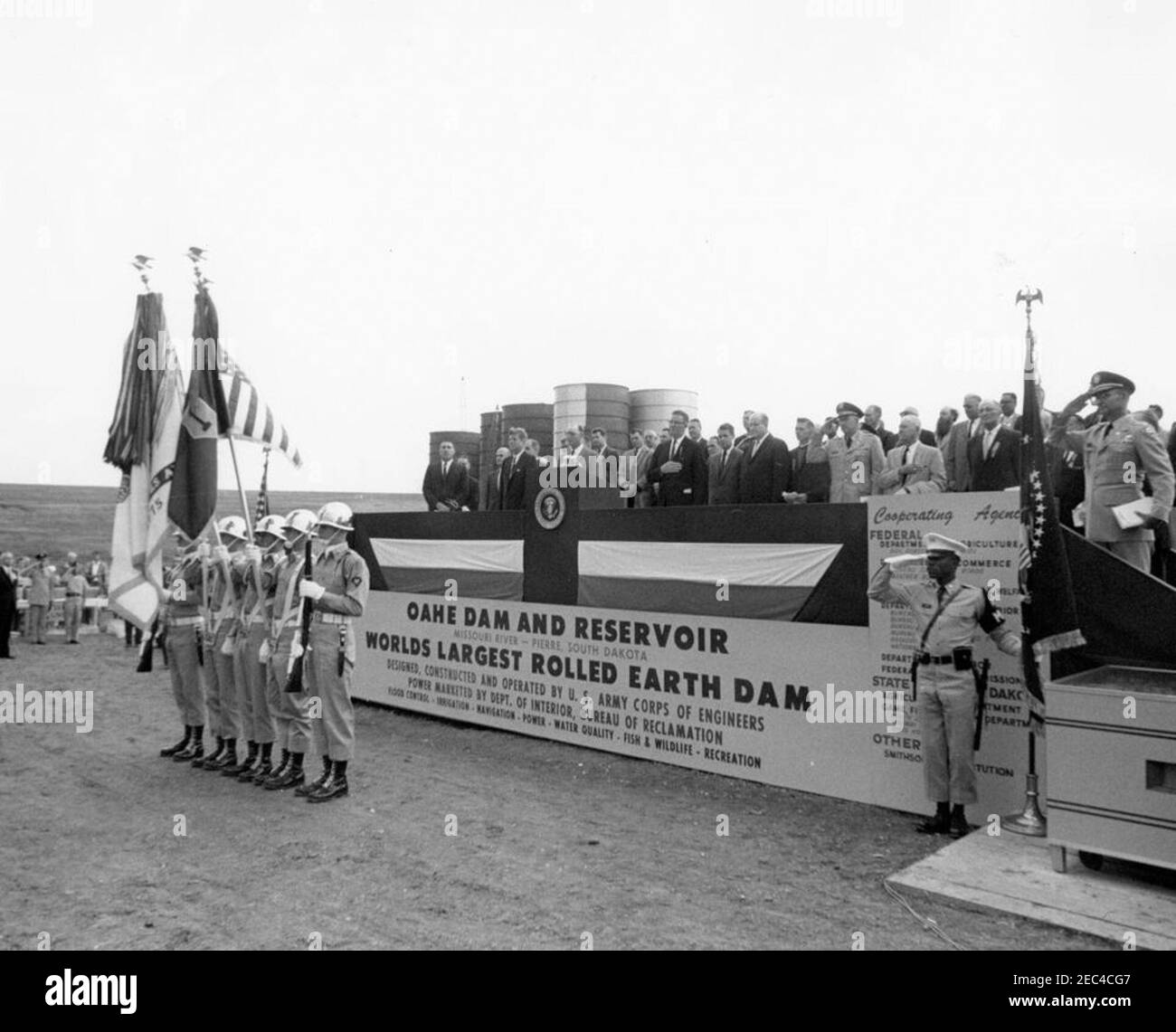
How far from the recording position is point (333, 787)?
22.9ft

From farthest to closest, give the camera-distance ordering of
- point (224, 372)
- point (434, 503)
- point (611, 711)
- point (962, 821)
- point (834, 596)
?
1. point (434, 503)
2. point (224, 372)
3. point (611, 711)
4. point (834, 596)
5. point (962, 821)

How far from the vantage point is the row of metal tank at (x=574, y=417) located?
13.1m

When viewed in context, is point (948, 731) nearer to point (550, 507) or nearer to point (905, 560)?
point (905, 560)

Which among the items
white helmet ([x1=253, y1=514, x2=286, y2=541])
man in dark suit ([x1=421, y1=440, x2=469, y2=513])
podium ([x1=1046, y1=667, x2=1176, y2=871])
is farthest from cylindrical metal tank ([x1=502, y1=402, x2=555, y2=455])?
podium ([x1=1046, y1=667, x2=1176, y2=871])

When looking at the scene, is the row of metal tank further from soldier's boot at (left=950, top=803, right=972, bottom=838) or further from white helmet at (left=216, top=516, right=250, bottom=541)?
soldier's boot at (left=950, top=803, right=972, bottom=838)

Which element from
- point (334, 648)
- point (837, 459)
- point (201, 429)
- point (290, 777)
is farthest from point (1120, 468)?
point (201, 429)

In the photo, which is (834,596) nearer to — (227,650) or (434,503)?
(227,650)

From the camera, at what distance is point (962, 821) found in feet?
19.1

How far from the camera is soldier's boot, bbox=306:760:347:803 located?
6.91 meters

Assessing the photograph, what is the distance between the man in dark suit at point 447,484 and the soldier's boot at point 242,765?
5.08m

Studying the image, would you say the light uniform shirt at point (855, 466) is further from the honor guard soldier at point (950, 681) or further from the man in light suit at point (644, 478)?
the honor guard soldier at point (950, 681)
